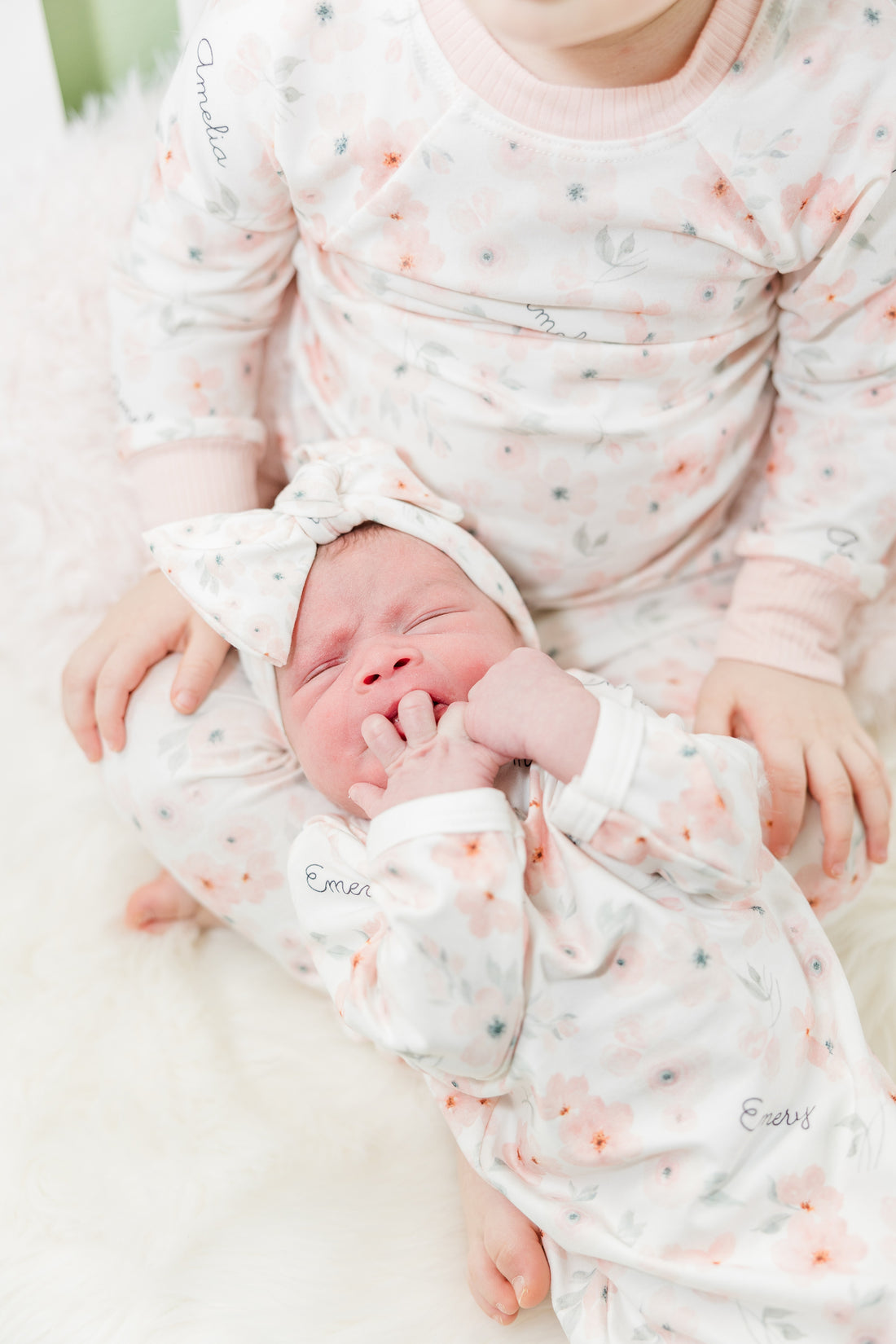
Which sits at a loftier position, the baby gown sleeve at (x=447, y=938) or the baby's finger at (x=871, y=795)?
the baby gown sleeve at (x=447, y=938)

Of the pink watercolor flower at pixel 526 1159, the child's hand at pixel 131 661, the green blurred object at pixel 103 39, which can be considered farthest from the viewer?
the green blurred object at pixel 103 39

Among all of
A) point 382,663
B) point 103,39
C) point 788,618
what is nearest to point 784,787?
point 788,618

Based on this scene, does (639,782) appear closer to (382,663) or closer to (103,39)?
(382,663)

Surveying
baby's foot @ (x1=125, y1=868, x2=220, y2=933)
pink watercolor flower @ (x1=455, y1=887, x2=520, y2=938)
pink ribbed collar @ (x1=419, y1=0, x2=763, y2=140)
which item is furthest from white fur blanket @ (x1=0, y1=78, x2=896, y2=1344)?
pink ribbed collar @ (x1=419, y1=0, x2=763, y2=140)

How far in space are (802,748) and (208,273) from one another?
68 cm

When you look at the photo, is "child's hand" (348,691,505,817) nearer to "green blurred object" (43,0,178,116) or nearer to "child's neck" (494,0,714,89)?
"child's neck" (494,0,714,89)

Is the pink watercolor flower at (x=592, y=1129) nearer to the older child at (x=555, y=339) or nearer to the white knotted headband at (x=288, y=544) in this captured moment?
the older child at (x=555, y=339)

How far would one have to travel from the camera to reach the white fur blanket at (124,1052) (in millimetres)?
885

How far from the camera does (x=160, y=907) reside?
111 centimetres

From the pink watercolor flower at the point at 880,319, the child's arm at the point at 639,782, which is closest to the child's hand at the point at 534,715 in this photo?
the child's arm at the point at 639,782

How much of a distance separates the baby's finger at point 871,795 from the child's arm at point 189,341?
1.89ft

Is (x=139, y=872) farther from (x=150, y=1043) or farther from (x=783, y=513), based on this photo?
(x=783, y=513)

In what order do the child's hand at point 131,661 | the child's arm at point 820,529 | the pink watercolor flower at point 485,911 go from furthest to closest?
the child's hand at point 131,661, the child's arm at point 820,529, the pink watercolor flower at point 485,911

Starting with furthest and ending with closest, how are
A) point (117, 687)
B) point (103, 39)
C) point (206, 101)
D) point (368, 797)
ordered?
1. point (103, 39)
2. point (117, 687)
3. point (206, 101)
4. point (368, 797)
